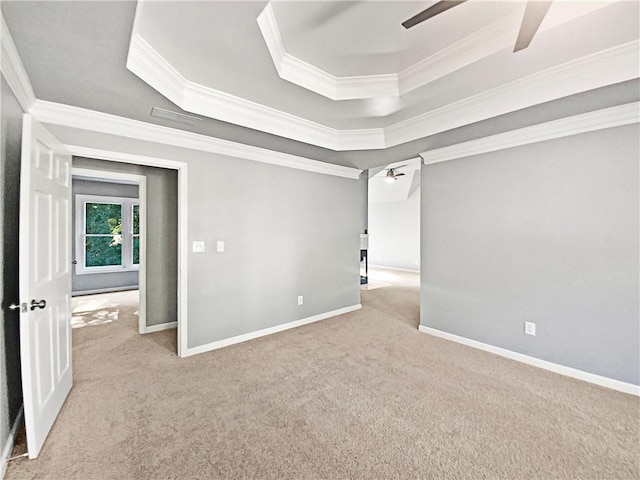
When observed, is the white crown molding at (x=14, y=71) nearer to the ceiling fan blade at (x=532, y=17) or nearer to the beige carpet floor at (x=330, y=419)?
the beige carpet floor at (x=330, y=419)

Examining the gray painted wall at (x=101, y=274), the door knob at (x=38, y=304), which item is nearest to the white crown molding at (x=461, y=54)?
the door knob at (x=38, y=304)

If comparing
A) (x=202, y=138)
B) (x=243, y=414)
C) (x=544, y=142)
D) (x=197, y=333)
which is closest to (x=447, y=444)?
(x=243, y=414)

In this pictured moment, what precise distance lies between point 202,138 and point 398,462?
3.32m

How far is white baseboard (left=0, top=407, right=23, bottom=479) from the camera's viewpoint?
158 centimetres

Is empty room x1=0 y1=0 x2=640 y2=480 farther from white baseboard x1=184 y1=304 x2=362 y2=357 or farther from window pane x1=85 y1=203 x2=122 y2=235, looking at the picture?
window pane x1=85 y1=203 x2=122 y2=235

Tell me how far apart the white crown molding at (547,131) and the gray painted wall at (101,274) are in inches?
261

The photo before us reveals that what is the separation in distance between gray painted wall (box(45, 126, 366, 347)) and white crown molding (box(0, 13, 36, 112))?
0.42 metres

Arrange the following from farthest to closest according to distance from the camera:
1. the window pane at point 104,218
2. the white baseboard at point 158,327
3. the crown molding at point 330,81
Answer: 1. the window pane at point 104,218
2. the white baseboard at point 158,327
3. the crown molding at point 330,81

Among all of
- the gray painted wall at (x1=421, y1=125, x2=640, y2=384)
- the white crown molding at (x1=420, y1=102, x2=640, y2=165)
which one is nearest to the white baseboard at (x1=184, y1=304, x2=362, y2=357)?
the gray painted wall at (x1=421, y1=125, x2=640, y2=384)

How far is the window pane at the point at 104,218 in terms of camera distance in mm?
6305

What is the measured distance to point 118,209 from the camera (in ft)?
21.6

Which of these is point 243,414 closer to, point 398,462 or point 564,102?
point 398,462

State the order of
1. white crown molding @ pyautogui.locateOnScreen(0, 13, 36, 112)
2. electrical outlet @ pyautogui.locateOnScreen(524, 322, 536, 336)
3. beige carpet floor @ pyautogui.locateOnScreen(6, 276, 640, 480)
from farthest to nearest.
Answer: electrical outlet @ pyautogui.locateOnScreen(524, 322, 536, 336) < beige carpet floor @ pyautogui.locateOnScreen(6, 276, 640, 480) < white crown molding @ pyautogui.locateOnScreen(0, 13, 36, 112)

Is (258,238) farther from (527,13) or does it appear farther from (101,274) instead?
(101,274)
